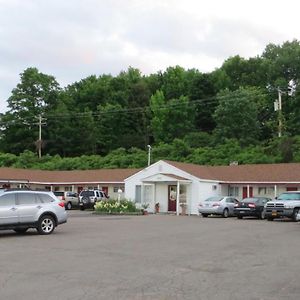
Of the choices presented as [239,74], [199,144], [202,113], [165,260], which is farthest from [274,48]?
[165,260]

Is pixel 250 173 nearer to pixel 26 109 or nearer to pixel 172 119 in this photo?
pixel 172 119

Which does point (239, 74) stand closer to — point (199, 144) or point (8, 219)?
point (199, 144)

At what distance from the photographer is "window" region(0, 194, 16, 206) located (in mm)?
19297

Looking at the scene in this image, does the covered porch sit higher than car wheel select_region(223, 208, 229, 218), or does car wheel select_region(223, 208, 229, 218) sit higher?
the covered porch

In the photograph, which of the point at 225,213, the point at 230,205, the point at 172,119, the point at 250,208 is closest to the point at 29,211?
the point at 250,208

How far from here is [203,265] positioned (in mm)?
12266

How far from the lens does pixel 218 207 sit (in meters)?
36.0

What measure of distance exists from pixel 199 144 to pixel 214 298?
2574 inches

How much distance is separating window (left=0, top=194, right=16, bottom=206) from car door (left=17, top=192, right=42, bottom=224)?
0.75 ft

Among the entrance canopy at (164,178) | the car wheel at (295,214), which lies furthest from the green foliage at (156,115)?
the car wheel at (295,214)

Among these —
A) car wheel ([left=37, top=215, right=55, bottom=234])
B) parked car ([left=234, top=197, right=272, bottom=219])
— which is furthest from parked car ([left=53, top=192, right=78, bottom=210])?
car wheel ([left=37, top=215, right=55, bottom=234])

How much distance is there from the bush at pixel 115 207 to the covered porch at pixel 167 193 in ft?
12.8

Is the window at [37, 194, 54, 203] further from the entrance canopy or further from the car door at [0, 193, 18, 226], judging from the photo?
the entrance canopy

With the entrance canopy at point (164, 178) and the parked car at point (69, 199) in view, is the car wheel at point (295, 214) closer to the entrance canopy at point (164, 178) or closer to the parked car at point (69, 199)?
the entrance canopy at point (164, 178)
